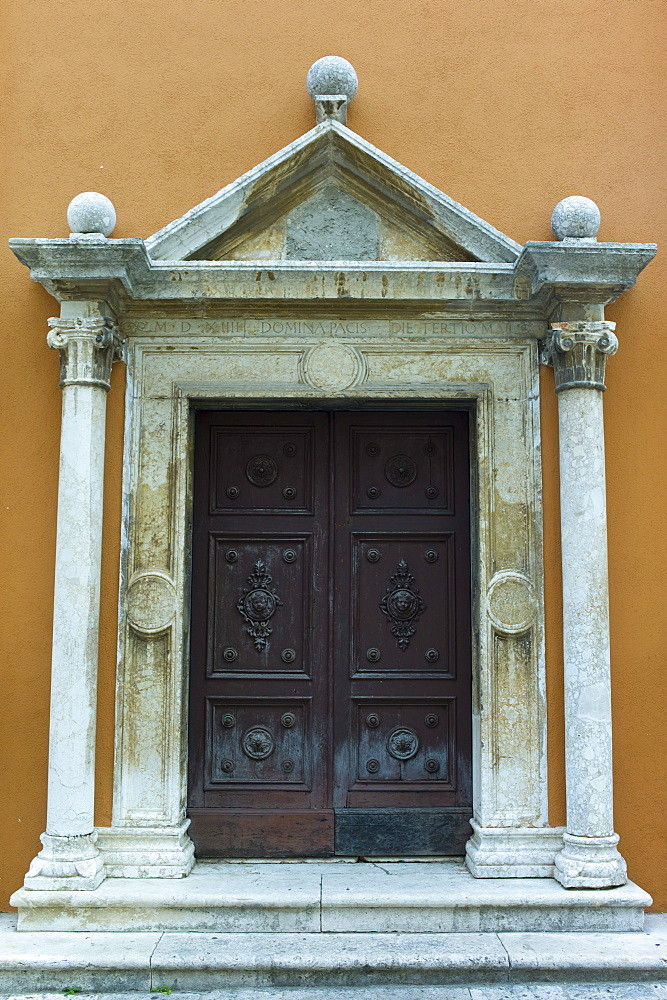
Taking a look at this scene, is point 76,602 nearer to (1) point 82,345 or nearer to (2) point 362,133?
(1) point 82,345

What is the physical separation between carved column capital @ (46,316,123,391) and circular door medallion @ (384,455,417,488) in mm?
1515

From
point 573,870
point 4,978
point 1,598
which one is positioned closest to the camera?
point 4,978

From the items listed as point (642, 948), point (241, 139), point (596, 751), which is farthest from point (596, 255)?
point (642, 948)

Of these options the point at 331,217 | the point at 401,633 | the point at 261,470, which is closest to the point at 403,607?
the point at 401,633

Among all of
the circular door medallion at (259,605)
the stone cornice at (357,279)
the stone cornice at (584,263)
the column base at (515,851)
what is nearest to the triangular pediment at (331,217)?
the stone cornice at (357,279)

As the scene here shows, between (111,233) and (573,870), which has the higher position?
(111,233)

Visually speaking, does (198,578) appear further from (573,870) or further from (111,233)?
(573,870)

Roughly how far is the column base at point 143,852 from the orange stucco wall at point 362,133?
964 mm

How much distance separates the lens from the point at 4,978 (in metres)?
3.81

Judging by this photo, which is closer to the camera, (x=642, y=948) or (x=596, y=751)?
(x=642, y=948)

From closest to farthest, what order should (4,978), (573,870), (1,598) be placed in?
(4,978)
(573,870)
(1,598)

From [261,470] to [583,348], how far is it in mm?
1720

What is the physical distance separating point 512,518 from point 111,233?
2462 millimetres

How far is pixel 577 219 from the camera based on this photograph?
14.3 feet
